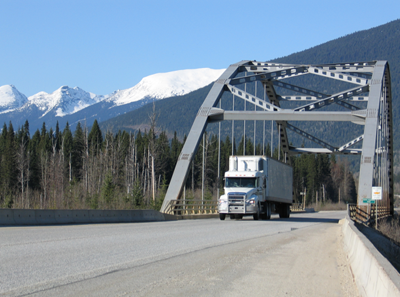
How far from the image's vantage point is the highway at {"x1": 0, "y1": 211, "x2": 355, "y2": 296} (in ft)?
24.8

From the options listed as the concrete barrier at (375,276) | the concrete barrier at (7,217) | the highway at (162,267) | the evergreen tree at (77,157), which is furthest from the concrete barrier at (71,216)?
the evergreen tree at (77,157)

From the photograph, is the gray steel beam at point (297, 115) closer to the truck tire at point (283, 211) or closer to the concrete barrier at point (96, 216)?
the truck tire at point (283, 211)

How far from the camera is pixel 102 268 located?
29.7 feet

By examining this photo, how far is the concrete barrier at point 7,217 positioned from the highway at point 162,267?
4608 mm

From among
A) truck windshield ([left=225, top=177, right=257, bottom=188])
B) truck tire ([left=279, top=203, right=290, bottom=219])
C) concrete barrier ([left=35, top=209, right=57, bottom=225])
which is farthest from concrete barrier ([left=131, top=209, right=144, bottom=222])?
truck tire ([left=279, top=203, right=290, bottom=219])

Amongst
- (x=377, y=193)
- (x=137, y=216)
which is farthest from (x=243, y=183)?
(x=377, y=193)

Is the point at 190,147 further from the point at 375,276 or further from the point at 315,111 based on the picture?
the point at 375,276

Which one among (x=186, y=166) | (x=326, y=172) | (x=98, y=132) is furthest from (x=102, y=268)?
(x=326, y=172)

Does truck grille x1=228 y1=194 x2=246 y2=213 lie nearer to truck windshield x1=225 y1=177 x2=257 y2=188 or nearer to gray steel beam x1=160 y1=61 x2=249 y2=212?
truck windshield x1=225 y1=177 x2=257 y2=188

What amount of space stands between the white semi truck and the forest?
10.6 metres

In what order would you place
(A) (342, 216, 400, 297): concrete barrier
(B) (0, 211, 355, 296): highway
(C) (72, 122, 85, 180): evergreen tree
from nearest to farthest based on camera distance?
1. (A) (342, 216, 400, 297): concrete barrier
2. (B) (0, 211, 355, 296): highway
3. (C) (72, 122, 85, 180): evergreen tree

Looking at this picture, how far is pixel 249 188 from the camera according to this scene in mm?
29734

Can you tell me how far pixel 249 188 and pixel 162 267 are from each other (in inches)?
809

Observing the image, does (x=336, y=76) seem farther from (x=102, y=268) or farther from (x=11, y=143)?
(x=11, y=143)
